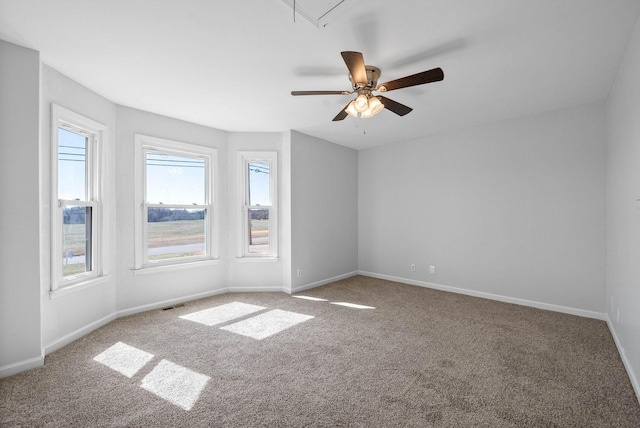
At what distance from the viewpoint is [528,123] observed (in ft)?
12.0

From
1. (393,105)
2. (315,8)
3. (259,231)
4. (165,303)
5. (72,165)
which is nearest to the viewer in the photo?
(315,8)

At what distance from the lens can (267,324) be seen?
313cm

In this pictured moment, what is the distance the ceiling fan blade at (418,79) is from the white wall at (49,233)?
297 cm

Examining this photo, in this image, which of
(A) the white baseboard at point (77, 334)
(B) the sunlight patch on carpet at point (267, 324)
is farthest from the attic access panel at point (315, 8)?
(A) the white baseboard at point (77, 334)

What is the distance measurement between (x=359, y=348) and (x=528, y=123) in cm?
359

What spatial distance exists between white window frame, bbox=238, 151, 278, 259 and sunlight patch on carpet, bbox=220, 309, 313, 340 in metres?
1.23

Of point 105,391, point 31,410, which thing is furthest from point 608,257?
point 31,410

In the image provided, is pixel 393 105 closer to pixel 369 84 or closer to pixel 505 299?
pixel 369 84

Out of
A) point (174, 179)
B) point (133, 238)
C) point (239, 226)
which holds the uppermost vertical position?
point (174, 179)

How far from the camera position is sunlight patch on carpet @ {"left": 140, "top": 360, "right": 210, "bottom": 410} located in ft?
6.21

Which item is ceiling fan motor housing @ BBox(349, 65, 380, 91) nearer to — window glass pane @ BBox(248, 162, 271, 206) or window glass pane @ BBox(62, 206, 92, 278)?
window glass pane @ BBox(248, 162, 271, 206)

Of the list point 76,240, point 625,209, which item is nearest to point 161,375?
point 76,240

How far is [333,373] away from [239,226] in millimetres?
2793

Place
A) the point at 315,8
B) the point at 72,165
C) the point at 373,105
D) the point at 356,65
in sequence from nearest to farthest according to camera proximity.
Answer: the point at 315,8, the point at 356,65, the point at 373,105, the point at 72,165
